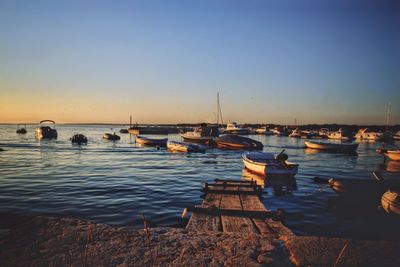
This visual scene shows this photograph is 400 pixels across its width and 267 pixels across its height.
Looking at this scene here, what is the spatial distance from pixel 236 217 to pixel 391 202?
278 inches

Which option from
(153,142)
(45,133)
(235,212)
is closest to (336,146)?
(153,142)

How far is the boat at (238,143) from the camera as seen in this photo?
4522 centimetres

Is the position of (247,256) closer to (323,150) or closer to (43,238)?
(43,238)

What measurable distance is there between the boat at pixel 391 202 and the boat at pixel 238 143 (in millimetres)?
32861

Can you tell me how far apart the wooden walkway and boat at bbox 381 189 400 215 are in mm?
5442

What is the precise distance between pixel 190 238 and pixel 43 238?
10.2 ft

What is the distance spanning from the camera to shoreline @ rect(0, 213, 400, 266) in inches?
197

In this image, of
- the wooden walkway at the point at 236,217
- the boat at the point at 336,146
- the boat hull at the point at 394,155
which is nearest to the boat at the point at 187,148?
the boat at the point at 336,146

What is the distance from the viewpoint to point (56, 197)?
14.1 metres

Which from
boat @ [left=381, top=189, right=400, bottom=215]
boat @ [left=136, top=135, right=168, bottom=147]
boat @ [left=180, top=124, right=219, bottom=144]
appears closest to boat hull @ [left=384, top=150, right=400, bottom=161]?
boat @ [left=381, top=189, right=400, bottom=215]

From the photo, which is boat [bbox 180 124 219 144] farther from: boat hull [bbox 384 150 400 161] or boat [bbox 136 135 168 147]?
boat hull [bbox 384 150 400 161]

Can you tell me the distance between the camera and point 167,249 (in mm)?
5477

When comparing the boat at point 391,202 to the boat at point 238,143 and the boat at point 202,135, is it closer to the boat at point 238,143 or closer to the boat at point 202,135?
the boat at point 238,143

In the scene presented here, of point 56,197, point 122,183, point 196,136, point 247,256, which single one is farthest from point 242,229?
point 196,136
